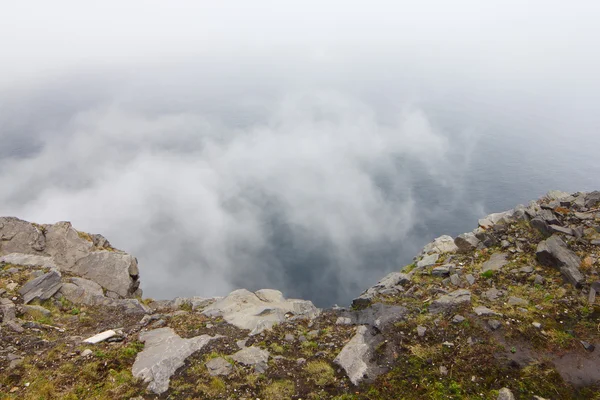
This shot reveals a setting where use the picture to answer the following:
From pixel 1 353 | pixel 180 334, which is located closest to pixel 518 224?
pixel 180 334

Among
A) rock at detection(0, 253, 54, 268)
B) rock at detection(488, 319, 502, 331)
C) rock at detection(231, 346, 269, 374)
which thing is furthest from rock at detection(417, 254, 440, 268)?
rock at detection(0, 253, 54, 268)

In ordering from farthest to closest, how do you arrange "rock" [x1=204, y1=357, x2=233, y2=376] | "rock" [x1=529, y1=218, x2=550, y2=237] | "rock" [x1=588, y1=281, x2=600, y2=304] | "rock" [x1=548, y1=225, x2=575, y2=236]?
"rock" [x1=529, y1=218, x2=550, y2=237] < "rock" [x1=548, y1=225, x2=575, y2=236] < "rock" [x1=588, y1=281, x2=600, y2=304] < "rock" [x1=204, y1=357, x2=233, y2=376]

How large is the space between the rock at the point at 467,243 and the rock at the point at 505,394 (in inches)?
529

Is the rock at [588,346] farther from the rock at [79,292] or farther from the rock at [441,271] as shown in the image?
the rock at [79,292]

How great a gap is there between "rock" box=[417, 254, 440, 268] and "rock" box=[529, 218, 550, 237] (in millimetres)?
6660

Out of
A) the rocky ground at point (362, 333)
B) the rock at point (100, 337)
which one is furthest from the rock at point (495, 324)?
the rock at point (100, 337)

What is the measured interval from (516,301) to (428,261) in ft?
27.3

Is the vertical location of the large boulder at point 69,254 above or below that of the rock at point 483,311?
below

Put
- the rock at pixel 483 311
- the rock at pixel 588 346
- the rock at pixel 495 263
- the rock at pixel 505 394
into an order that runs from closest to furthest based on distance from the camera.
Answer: the rock at pixel 505 394, the rock at pixel 588 346, the rock at pixel 483 311, the rock at pixel 495 263

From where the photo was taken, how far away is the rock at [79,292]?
70.0ft

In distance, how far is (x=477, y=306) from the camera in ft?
54.3

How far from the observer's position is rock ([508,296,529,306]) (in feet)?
53.8

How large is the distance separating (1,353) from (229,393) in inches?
417

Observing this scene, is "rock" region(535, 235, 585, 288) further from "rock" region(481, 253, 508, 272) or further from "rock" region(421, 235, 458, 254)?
"rock" region(421, 235, 458, 254)
